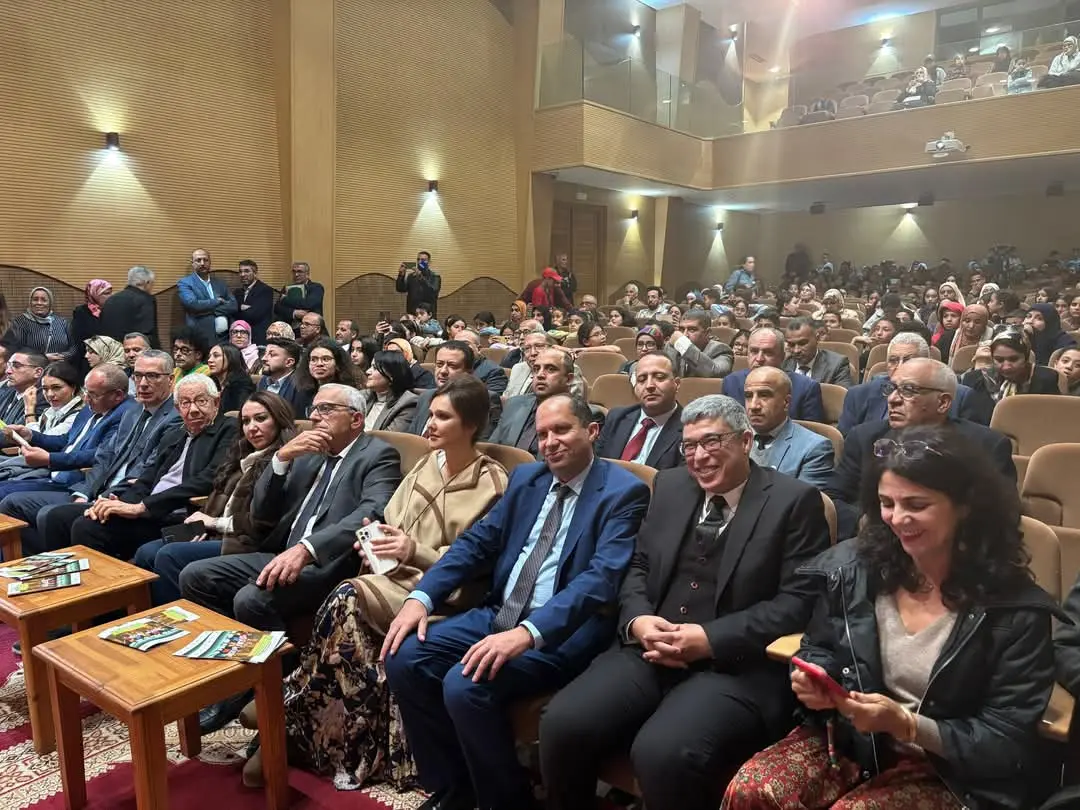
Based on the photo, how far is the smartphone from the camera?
1.41 meters

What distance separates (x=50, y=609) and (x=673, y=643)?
1898mm

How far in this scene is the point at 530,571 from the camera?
87.4 inches

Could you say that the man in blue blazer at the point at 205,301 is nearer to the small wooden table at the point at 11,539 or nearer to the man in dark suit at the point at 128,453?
the man in dark suit at the point at 128,453

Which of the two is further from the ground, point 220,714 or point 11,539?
point 11,539

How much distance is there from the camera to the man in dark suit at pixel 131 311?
6312mm

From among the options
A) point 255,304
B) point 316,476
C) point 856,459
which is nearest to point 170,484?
point 316,476

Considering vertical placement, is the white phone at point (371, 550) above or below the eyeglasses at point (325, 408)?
below

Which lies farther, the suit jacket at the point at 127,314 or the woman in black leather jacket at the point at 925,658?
the suit jacket at the point at 127,314

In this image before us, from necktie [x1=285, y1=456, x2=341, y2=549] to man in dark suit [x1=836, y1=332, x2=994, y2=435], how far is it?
2208 mm

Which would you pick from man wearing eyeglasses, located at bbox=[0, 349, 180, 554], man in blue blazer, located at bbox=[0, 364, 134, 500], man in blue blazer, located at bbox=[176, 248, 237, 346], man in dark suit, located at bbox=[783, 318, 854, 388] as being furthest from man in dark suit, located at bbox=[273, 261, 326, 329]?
man in dark suit, located at bbox=[783, 318, 854, 388]

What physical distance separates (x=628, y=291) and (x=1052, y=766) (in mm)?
11136

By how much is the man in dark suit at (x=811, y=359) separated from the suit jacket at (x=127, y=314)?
513 cm

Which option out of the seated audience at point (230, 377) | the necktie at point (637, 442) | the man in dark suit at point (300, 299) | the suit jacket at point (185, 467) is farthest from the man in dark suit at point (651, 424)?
the man in dark suit at point (300, 299)

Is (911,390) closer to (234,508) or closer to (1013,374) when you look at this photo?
(1013,374)
